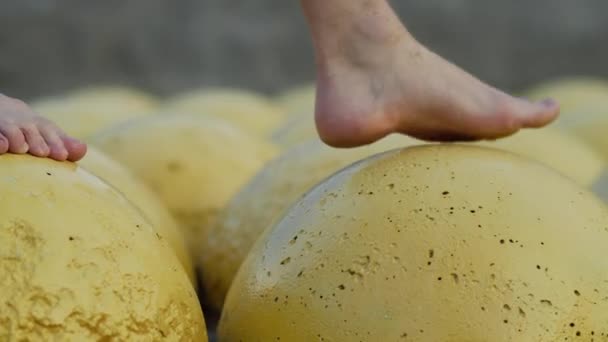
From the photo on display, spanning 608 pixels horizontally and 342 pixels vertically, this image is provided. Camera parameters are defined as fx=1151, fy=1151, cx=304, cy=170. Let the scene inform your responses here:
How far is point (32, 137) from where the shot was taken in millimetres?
2023

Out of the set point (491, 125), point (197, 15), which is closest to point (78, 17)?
point (197, 15)

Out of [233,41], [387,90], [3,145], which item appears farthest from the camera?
[233,41]

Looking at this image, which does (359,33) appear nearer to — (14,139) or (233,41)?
(14,139)

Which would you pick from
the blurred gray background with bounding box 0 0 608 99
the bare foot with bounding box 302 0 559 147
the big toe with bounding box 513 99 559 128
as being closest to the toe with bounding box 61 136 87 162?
the bare foot with bounding box 302 0 559 147

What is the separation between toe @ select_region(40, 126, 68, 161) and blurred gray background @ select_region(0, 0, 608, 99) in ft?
22.2

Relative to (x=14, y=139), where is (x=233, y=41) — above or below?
below

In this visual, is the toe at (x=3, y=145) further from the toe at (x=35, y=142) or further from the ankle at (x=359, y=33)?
the ankle at (x=359, y=33)

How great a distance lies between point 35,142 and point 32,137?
0.01m

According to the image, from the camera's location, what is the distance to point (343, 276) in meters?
1.91

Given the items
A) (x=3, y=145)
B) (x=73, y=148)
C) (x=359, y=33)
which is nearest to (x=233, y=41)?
(x=359, y=33)

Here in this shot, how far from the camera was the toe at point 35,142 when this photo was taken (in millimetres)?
2006

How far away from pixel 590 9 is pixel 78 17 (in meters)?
3.90

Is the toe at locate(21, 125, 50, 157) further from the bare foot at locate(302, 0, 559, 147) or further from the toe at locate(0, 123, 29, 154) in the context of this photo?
the bare foot at locate(302, 0, 559, 147)

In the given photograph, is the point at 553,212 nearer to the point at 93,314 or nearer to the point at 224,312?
the point at 224,312
